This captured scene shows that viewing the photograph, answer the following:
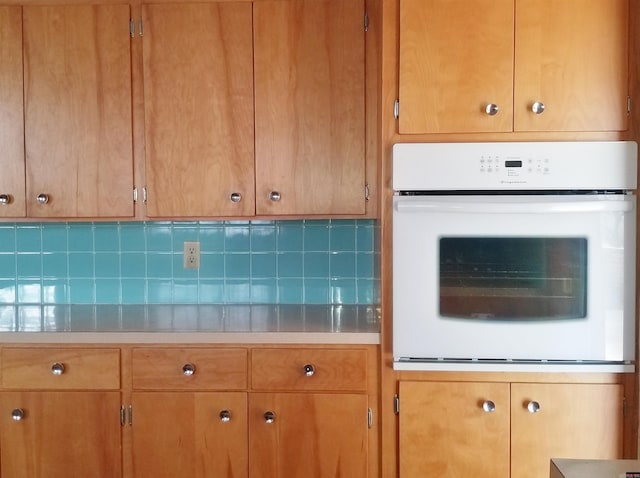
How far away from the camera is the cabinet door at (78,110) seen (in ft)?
6.57

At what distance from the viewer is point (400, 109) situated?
5.70 ft

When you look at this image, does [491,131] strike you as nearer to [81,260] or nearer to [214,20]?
[214,20]

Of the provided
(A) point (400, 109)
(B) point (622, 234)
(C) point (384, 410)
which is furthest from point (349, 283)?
(B) point (622, 234)

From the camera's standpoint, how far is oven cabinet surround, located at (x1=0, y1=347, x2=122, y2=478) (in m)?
1.83

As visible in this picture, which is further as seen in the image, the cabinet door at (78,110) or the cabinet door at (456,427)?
the cabinet door at (78,110)

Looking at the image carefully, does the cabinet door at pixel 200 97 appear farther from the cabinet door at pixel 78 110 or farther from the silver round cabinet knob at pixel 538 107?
the silver round cabinet knob at pixel 538 107

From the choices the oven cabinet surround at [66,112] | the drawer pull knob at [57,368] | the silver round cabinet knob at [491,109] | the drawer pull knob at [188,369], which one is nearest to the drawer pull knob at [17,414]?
the drawer pull knob at [57,368]

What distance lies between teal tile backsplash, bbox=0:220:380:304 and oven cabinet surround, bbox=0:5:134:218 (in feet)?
1.14

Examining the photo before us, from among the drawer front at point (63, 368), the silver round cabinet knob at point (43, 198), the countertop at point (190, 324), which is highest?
the silver round cabinet knob at point (43, 198)

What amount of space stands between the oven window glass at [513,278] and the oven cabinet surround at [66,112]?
1.16 meters

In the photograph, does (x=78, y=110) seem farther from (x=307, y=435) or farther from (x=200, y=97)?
(x=307, y=435)

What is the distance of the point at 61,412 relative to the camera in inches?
72.4

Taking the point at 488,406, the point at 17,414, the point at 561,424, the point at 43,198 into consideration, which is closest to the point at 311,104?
the point at 43,198

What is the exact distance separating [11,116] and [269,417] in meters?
1.40
